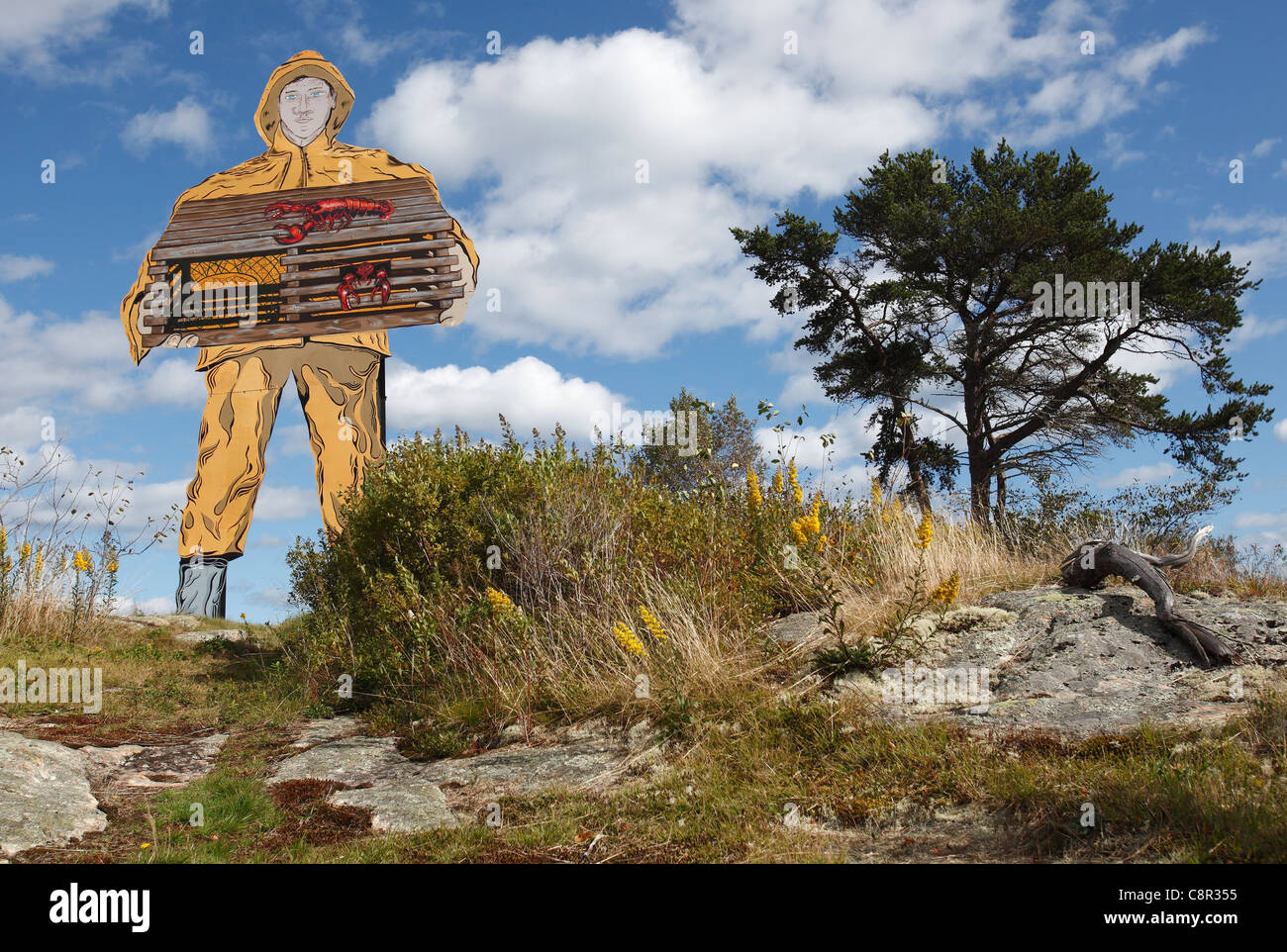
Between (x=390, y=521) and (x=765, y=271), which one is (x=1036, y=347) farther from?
(x=390, y=521)

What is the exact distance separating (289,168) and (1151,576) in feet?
51.3

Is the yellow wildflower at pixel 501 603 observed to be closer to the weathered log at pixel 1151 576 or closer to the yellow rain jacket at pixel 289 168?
the weathered log at pixel 1151 576

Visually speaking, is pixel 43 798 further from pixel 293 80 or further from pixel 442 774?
pixel 293 80

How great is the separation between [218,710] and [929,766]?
719cm

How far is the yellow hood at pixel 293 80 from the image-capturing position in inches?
638

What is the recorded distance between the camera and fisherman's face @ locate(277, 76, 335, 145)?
16.2m

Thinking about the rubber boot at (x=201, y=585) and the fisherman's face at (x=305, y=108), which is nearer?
the rubber boot at (x=201, y=585)

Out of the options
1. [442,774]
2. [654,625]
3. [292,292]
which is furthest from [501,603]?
[292,292]

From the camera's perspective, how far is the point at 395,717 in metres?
7.40

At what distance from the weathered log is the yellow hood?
14917 mm

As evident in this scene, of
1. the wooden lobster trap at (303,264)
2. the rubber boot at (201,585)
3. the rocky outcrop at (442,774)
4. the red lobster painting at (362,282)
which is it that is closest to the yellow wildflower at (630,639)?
the rocky outcrop at (442,774)

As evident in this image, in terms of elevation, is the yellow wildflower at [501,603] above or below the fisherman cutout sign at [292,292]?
below

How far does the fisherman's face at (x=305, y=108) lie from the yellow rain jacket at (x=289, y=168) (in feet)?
0.36
